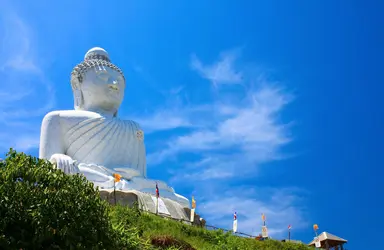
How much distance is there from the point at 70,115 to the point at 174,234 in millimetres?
8814

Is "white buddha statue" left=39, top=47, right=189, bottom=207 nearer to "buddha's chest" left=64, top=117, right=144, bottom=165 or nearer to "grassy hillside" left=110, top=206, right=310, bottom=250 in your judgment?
"buddha's chest" left=64, top=117, right=144, bottom=165

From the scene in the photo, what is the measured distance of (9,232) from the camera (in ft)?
A: 21.5

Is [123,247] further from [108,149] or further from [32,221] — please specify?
[108,149]

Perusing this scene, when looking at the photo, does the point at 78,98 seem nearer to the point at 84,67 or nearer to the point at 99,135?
the point at 84,67

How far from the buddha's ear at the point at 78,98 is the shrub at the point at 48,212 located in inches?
527

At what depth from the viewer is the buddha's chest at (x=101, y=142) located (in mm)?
18969

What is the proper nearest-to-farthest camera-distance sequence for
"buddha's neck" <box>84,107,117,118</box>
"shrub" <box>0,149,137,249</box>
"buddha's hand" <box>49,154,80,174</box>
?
"shrub" <box>0,149,137,249</box> < "buddha's hand" <box>49,154,80,174</box> < "buddha's neck" <box>84,107,117,118</box>

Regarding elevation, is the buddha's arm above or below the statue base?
above

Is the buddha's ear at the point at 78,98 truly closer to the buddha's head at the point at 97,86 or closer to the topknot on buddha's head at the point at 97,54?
the buddha's head at the point at 97,86

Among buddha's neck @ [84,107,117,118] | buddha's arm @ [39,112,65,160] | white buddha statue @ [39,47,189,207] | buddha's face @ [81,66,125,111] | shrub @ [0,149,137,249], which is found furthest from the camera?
buddha's face @ [81,66,125,111]

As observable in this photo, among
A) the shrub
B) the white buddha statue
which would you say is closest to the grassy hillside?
the shrub

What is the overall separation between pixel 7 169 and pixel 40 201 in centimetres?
93

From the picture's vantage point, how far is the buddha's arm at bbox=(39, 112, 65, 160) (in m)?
18.3

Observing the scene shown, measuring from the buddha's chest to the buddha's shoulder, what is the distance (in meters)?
0.21
